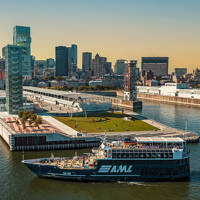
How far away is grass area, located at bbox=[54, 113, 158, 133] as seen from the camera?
3383 inches

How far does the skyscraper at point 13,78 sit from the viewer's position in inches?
4407

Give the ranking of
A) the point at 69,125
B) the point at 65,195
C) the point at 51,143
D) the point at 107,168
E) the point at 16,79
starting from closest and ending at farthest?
the point at 65,195, the point at 107,168, the point at 51,143, the point at 69,125, the point at 16,79

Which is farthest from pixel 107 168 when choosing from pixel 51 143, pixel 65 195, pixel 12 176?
pixel 51 143

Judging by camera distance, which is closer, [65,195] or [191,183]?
[65,195]

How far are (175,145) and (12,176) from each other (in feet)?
96.7

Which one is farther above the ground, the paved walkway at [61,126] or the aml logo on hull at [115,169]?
the paved walkway at [61,126]

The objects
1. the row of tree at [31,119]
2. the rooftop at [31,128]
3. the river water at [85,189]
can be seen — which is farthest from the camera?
the row of tree at [31,119]

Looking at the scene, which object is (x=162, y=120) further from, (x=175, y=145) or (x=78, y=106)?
(x=175, y=145)

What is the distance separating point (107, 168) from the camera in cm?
5278

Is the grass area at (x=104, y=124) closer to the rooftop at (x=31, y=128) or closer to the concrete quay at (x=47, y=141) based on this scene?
the rooftop at (x=31, y=128)

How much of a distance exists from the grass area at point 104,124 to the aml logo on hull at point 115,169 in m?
30.0

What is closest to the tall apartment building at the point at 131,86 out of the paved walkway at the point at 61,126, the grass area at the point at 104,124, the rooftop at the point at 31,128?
the grass area at the point at 104,124

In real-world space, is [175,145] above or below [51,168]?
above

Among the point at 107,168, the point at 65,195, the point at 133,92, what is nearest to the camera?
the point at 65,195
